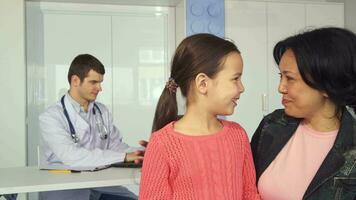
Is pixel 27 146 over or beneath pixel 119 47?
beneath

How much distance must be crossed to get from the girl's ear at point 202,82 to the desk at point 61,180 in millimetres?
905

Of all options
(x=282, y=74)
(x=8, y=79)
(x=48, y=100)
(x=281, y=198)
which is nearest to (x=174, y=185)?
(x=281, y=198)

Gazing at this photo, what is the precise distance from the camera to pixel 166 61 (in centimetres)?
420

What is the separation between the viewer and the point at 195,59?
112cm

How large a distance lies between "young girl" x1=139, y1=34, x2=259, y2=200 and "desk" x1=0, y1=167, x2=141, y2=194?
80 cm

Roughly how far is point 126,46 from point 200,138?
3032 millimetres

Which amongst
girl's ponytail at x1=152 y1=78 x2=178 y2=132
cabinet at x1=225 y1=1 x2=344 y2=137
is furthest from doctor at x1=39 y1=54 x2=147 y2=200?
cabinet at x1=225 y1=1 x2=344 y2=137

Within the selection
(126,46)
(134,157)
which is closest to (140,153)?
(134,157)

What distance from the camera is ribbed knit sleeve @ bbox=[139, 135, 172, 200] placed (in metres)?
1.05

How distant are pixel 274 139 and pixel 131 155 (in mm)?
1066

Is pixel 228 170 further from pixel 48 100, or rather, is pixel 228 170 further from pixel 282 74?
pixel 48 100

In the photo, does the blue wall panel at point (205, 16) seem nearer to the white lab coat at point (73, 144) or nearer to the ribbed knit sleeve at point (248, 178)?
the white lab coat at point (73, 144)

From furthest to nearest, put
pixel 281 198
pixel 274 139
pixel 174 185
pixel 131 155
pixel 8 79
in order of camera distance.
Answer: pixel 8 79, pixel 131 155, pixel 274 139, pixel 281 198, pixel 174 185

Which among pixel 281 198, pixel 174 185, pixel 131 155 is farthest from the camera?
pixel 131 155
